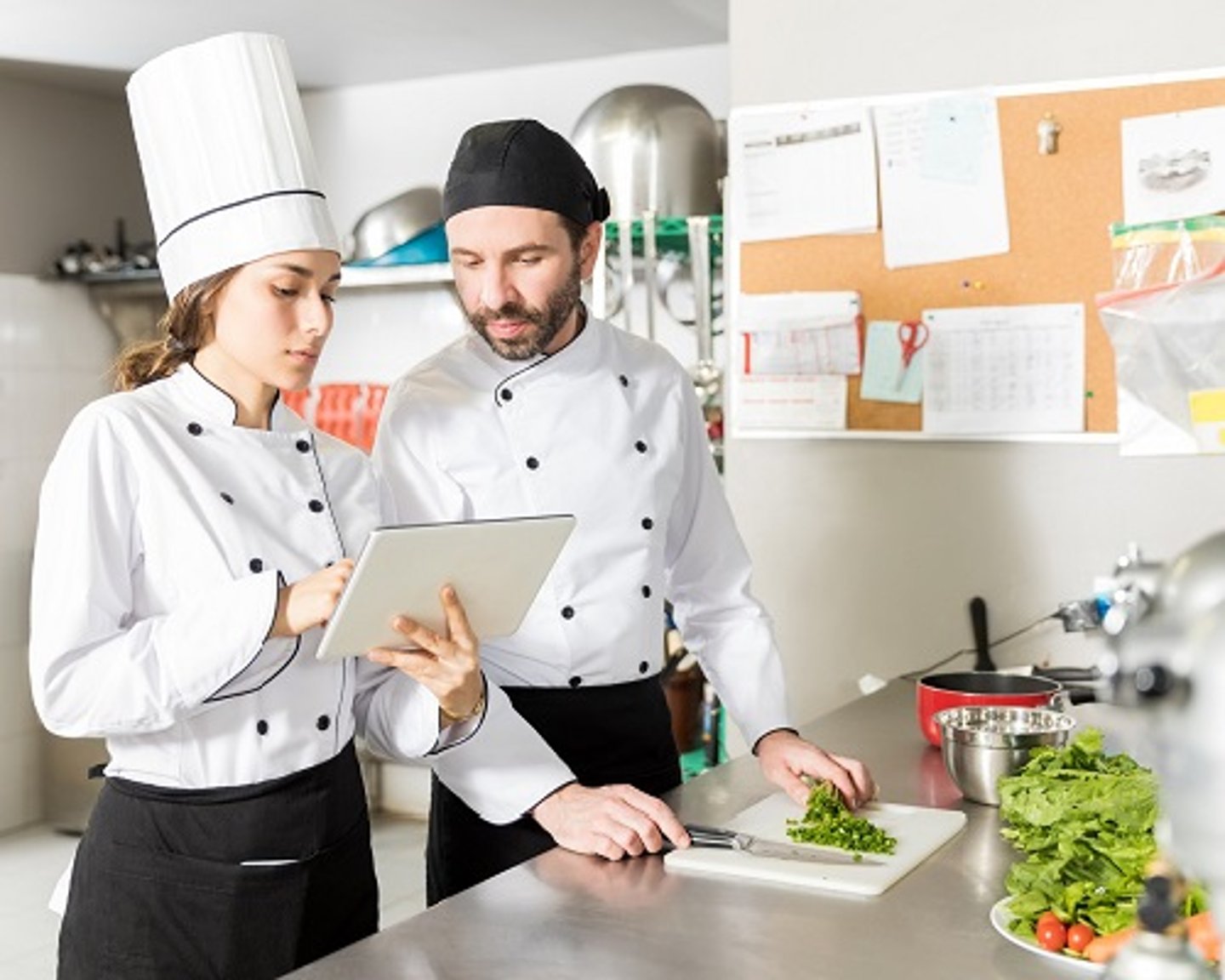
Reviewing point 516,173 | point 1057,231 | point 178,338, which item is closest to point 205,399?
point 178,338

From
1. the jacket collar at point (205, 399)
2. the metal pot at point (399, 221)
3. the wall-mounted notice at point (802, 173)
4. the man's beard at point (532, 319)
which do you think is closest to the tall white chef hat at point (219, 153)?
the jacket collar at point (205, 399)

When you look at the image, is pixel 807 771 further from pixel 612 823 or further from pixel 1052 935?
pixel 1052 935

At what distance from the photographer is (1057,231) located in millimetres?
2568

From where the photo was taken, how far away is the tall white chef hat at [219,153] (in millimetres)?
1688

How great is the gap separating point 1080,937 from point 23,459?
16.1ft

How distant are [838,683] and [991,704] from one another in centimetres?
79

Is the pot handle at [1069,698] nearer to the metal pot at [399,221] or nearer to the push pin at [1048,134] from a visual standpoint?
the push pin at [1048,134]

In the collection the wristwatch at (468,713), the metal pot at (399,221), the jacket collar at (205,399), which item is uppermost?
the metal pot at (399,221)

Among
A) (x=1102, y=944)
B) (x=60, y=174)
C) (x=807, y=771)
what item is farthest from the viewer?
(x=60, y=174)

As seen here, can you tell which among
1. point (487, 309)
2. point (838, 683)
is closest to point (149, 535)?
point (487, 309)

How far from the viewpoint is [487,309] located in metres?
1.89

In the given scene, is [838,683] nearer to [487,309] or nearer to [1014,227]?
[1014,227]

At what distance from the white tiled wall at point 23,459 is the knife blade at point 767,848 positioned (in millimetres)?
4282

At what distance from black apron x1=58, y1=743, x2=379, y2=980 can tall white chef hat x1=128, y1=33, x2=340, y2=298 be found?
0.57m
